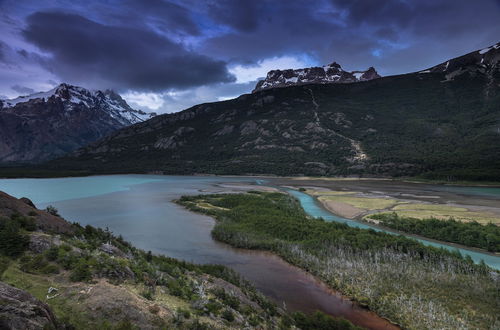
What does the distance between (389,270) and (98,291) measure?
31.8 meters

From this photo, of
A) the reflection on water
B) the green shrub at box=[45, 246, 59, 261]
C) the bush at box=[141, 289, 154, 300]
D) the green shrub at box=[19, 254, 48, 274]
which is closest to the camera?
the green shrub at box=[19, 254, 48, 274]

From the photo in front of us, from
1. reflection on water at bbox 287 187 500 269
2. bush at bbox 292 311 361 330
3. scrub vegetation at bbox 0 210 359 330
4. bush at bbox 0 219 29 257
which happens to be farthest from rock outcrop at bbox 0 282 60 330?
reflection on water at bbox 287 187 500 269

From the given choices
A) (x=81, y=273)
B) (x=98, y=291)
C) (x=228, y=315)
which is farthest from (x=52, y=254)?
(x=228, y=315)

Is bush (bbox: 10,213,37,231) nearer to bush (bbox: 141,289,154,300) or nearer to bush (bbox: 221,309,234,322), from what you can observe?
bush (bbox: 141,289,154,300)

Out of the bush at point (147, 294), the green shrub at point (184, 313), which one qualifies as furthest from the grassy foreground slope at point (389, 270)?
the bush at point (147, 294)

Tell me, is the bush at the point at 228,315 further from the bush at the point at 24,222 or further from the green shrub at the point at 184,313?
the bush at the point at 24,222

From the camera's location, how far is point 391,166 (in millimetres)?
185125

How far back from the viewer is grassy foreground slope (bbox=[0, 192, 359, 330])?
14953 millimetres

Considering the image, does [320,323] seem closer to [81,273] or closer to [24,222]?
[81,273]

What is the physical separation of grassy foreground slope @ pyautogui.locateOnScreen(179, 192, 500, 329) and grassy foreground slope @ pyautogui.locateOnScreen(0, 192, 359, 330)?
855cm

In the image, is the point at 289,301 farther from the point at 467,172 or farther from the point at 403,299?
the point at 467,172

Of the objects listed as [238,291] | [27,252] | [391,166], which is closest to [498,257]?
[238,291]

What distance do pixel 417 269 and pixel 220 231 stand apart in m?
34.3

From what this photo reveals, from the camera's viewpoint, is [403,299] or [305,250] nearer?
[403,299]
